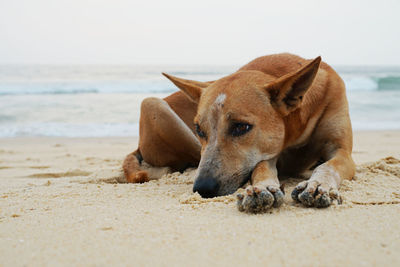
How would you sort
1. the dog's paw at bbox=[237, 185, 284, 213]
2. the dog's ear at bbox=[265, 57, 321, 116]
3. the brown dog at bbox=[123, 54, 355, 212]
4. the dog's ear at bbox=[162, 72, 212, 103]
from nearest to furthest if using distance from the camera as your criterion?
the dog's paw at bbox=[237, 185, 284, 213]
the brown dog at bbox=[123, 54, 355, 212]
the dog's ear at bbox=[265, 57, 321, 116]
the dog's ear at bbox=[162, 72, 212, 103]

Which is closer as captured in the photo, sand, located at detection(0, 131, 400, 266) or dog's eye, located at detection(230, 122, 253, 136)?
sand, located at detection(0, 131, 400, 266)

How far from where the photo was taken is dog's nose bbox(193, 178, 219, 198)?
2.73 m

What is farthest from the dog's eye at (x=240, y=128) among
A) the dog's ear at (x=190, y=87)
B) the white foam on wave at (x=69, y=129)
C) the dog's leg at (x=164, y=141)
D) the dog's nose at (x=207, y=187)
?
the white foam on wave at (x=69, y=129)

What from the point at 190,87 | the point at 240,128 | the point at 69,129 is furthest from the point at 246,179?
the point at 69,129

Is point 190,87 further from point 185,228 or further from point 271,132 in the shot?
point 185,228

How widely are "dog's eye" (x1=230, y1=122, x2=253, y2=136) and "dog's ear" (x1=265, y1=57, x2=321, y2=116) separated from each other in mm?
312

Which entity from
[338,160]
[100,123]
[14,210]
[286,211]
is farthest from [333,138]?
[100,123]

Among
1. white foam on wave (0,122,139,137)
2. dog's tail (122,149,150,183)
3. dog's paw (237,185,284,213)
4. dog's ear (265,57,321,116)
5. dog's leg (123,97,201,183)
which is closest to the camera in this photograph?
dog's paw (237,185,284,213)

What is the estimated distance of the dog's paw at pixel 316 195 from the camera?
241 centimetres

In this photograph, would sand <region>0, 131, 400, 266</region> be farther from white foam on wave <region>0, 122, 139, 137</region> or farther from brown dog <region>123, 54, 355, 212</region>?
white foam on wave <region>0, 122, 139, 137</region>

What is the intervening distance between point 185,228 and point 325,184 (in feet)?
3.49

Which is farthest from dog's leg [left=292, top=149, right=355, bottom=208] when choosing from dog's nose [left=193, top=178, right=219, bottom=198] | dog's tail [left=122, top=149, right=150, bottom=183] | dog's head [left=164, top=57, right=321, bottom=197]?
dog's tail [left=122, top=149, right=150, bottom=183]

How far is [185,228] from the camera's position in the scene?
2107 mm

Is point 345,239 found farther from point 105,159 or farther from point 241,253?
point 105,159
